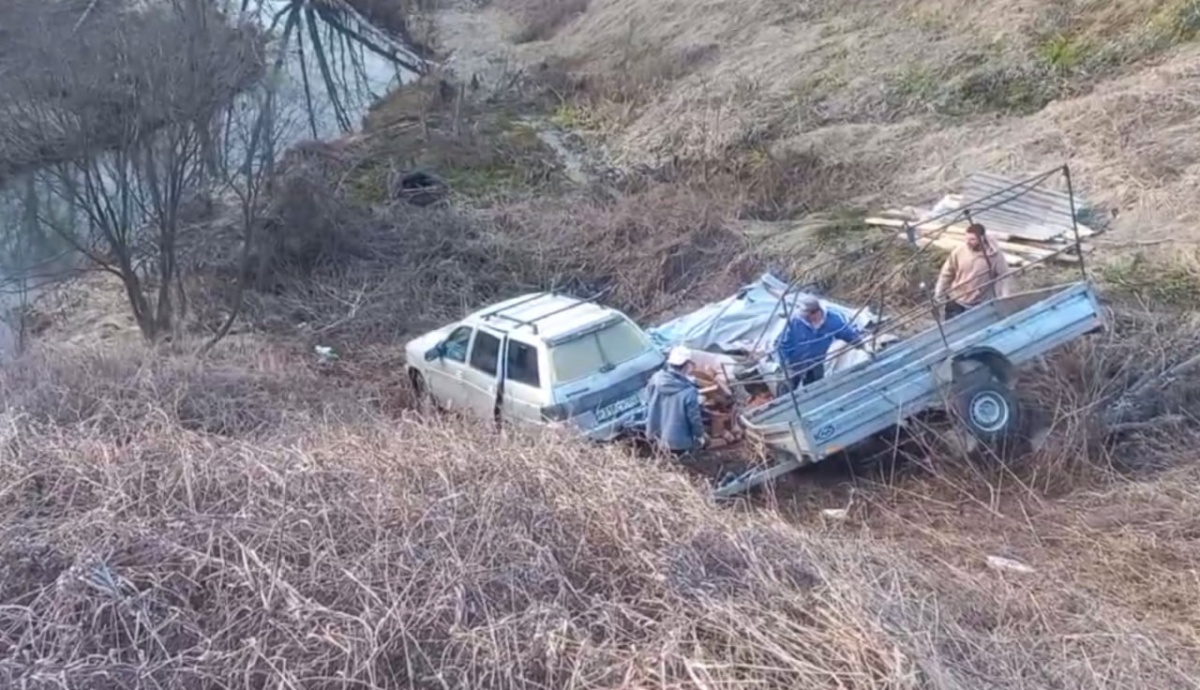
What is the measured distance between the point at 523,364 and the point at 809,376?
2468 mm

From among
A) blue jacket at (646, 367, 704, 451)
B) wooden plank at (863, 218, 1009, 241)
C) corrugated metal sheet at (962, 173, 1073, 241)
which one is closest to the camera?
blue jacket at (646, 367, 704, 451)

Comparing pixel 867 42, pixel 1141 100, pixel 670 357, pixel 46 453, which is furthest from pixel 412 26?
pixel 46 453

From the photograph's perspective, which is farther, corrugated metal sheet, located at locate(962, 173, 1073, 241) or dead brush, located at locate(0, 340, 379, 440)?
corrugated metal sheet, located at locate(962, 173, 1073, 241)

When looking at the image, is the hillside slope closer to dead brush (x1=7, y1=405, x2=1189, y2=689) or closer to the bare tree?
the bare tree

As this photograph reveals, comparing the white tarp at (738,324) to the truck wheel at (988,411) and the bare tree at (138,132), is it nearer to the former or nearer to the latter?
the truck wheel at (988,411)

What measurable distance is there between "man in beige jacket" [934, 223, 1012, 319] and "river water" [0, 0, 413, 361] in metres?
9.44

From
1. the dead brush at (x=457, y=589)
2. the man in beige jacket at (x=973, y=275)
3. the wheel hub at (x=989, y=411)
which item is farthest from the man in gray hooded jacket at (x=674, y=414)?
the dead brush at (x=457, y=589)

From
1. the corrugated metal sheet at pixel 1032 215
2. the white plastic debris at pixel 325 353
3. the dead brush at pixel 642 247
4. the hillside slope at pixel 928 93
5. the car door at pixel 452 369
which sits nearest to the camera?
the car door at pixel 452 369

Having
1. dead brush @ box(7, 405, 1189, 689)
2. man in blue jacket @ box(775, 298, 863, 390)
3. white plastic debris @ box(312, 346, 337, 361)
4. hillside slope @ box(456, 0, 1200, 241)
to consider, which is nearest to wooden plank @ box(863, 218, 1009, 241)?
hillside slope @ box(456, 0, 1200, 241)

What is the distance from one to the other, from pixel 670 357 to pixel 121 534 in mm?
5984

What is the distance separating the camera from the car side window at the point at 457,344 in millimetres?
13001

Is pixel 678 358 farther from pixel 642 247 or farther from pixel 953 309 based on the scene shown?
pixel 642 247

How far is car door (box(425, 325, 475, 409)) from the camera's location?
1298 cm

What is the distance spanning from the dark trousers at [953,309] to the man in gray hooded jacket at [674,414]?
271 centimetres
